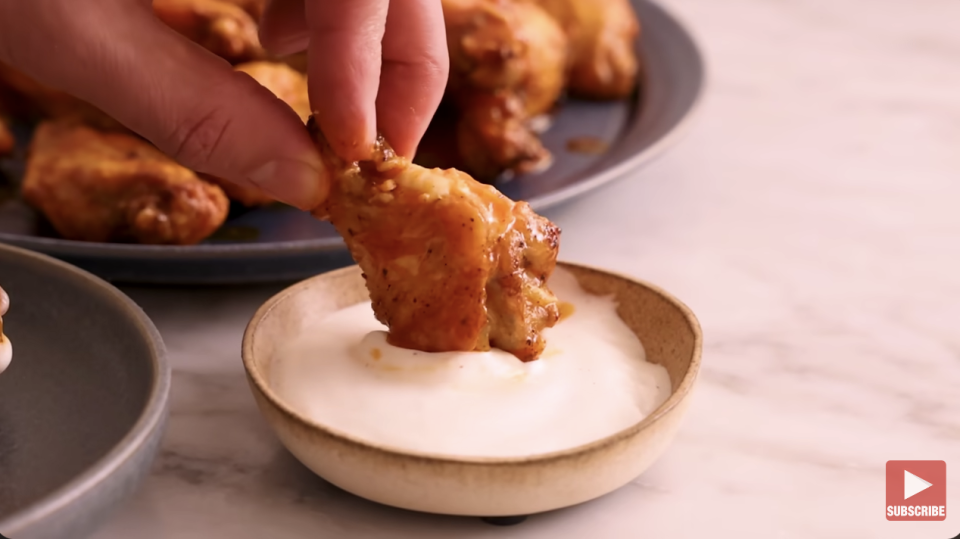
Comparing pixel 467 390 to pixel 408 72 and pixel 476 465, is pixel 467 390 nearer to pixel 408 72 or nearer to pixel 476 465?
pixel 476 465

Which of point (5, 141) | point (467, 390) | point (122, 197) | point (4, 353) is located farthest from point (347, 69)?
point (5, 141)

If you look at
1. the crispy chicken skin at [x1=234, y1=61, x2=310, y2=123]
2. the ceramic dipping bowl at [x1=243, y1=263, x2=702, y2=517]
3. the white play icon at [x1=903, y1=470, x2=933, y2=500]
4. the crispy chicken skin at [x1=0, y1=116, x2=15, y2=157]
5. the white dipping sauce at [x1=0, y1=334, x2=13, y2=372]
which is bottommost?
the white play icon at [x1=903, y1=470, x2=933, y2=500]

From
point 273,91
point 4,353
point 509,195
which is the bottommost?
point 509,195

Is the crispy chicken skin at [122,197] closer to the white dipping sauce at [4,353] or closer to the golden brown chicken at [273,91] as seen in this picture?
the golden brown chicken at [273,91]

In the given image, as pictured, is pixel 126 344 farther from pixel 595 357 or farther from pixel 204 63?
pixel 595 357

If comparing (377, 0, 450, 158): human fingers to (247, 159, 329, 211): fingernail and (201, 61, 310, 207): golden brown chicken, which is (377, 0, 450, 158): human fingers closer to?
(247, 159, 329, 211): fingernail

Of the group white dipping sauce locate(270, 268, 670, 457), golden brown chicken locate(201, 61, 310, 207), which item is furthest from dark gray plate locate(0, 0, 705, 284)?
white dipping sauce locate(270, 268, 670, 457)
